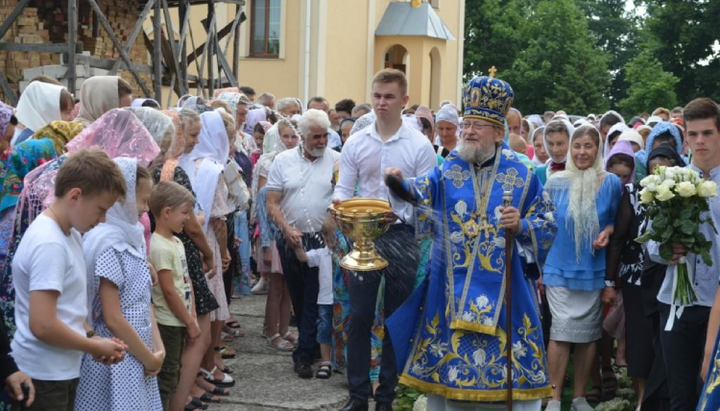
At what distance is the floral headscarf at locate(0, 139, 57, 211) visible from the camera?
19.1ft

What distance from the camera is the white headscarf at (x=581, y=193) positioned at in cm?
827

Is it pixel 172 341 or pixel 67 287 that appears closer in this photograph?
pixel 67 287

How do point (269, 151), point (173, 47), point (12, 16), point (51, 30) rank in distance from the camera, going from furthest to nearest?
point (173, 47) → point (51, 30) → point (12, 16) → point (269, 151)

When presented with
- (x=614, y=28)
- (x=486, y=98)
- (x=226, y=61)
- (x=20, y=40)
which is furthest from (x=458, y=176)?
(x=614, y=28)

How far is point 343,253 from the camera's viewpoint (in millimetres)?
8406

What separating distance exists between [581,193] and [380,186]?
160 centimetres

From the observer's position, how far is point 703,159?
6363 mm

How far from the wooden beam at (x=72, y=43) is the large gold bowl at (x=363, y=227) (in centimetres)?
1170

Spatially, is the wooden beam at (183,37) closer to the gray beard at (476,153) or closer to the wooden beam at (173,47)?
the wooden beam at (173,47)

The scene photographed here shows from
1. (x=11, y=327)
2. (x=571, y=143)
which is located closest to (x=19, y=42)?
(x=571, y=143)

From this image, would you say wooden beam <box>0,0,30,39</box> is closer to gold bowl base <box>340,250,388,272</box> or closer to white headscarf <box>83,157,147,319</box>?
gold bowl base <box>340,250,388,272</box>

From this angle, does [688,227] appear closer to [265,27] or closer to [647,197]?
[647,197]

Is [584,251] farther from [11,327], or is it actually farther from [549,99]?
[549,99]

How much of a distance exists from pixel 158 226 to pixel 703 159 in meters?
3.17
